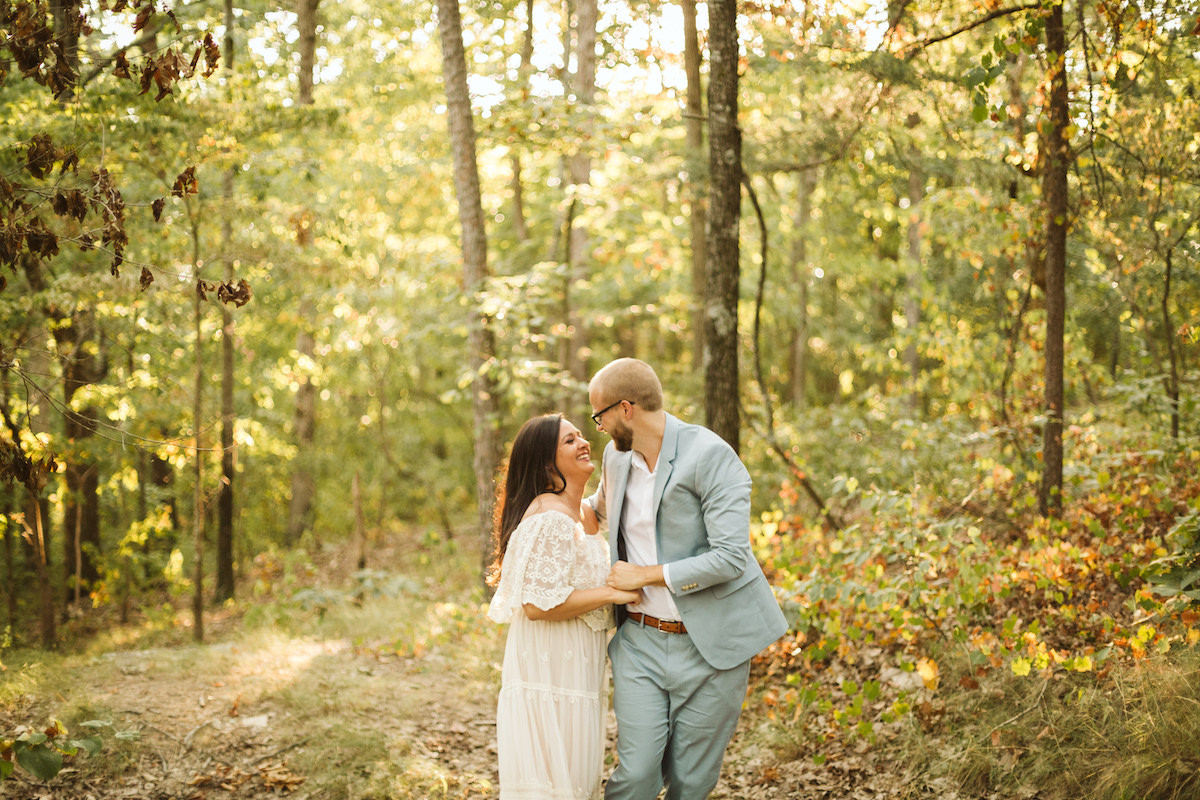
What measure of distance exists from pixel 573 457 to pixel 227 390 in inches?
297

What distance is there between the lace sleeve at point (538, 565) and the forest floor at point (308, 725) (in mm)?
1977

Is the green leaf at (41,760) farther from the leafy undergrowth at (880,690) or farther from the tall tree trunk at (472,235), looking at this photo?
the tall tree trunk at (472,235)

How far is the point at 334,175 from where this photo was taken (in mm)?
13969

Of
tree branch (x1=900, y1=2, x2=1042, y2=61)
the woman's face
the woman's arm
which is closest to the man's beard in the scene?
the woman's face

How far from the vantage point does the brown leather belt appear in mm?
3404

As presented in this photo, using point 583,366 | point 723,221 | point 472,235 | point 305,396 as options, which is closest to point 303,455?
point 305,396

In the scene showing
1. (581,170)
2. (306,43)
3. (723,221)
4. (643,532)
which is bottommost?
(643,532)

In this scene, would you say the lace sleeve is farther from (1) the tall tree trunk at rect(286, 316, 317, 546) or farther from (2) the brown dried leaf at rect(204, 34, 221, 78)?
(1) the tall tree trunk at rect(286, 316, 317, 546)

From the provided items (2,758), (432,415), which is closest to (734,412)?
(2,758)

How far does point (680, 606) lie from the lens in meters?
3.34

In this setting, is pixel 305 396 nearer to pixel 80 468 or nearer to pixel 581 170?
pixel 80 468

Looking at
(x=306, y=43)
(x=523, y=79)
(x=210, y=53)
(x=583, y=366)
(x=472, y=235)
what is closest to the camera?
(x=210, y=53)

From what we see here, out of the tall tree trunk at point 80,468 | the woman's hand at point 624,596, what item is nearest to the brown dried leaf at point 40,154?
the woman's hand at point 624,596

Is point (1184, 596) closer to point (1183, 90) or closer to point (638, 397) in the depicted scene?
point (638, 397)
